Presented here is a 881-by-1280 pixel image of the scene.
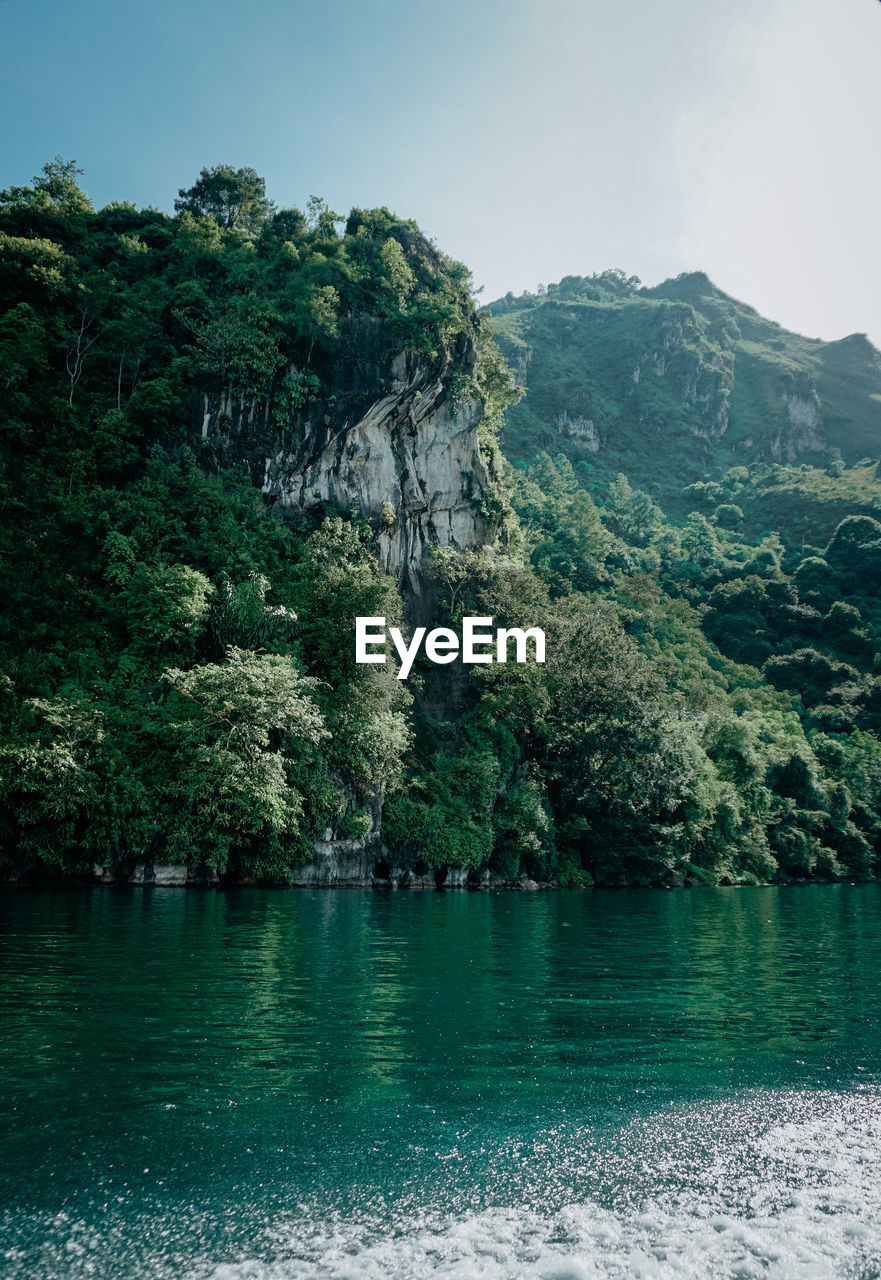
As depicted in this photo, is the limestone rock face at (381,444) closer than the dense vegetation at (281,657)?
No

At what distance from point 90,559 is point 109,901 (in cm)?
1755

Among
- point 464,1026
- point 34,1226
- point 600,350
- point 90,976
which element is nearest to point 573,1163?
point 34,1226

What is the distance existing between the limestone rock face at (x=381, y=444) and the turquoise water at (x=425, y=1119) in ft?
103

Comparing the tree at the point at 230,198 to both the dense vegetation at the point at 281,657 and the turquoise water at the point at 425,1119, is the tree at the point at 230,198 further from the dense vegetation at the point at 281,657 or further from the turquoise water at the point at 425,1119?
the turquoise water at the point at 425,1119

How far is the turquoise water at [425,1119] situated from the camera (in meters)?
4.47

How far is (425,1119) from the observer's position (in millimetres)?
6336

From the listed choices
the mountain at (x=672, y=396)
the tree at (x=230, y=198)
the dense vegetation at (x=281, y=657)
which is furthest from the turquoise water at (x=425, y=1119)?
the mountain at (x=672, y=396)

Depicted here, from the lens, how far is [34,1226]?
4.49 m

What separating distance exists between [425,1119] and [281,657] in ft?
88.1

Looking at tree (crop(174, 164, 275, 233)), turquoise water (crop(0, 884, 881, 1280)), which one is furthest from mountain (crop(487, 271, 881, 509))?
turquoise water (crop(0, 884, 881, 1280))

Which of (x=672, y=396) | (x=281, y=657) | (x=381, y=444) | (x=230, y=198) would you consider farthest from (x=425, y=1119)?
(x=672, y=396)

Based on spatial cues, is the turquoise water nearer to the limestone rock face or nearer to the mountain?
the limestone rock face

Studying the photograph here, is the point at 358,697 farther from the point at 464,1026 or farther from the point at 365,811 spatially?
the point at 464,1026

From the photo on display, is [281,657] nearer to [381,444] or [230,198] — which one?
[381,444]
